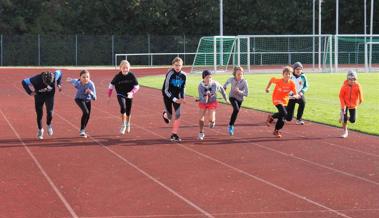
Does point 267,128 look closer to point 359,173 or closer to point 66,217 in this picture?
point 359,173

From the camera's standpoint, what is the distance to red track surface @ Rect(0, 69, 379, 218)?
331 inches

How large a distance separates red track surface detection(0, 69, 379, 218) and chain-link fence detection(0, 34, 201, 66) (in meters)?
46.0

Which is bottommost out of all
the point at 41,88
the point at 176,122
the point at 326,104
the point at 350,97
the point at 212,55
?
the point at 326,104

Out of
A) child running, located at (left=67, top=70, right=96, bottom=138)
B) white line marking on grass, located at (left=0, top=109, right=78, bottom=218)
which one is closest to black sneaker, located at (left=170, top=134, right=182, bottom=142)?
child running, located at (left=67, top=70, right=96, bottom=138)

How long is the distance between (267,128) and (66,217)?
9.61 meters

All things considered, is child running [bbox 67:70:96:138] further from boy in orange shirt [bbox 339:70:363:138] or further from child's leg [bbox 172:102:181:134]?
boy in orange shirt [bbox 339:70:363:138]

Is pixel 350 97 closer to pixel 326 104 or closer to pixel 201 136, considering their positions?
pixel 201 136

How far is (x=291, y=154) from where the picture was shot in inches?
500

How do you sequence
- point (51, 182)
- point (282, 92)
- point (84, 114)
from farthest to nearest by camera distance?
point (282, 92), point (84, 114), point (51, 182)

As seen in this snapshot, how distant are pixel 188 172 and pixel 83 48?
54320 mm

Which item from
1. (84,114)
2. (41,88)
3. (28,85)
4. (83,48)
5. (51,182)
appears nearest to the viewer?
(51,182)

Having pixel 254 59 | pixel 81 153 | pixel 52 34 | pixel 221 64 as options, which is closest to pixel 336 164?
pixel 81 153

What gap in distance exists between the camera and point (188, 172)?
35.5ft

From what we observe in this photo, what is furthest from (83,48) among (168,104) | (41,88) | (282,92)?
Result: (168,104)
